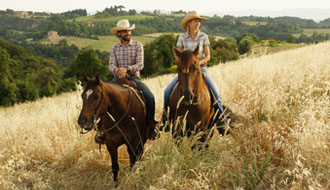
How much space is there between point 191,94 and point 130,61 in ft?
5.73

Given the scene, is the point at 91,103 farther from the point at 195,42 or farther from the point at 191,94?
the point at 195,42

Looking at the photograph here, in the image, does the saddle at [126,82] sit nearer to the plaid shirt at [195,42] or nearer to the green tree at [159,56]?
the plaid shirt at [195,42]

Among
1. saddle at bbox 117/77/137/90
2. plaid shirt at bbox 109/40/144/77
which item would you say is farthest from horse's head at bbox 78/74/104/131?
plaid shirt at bbox 109/40/144/77

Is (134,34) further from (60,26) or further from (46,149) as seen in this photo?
(46,149)

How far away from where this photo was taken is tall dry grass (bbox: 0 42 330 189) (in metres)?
3.48

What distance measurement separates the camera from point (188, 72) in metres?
3.72

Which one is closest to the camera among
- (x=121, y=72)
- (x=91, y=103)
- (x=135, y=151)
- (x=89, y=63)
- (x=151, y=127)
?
(x=91, y=103)

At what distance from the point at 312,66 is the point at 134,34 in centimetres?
12050

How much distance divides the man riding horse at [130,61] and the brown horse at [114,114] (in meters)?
0.24

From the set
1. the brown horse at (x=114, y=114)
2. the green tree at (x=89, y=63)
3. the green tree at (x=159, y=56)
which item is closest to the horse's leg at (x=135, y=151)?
the brown horse at (x=114, y=114)

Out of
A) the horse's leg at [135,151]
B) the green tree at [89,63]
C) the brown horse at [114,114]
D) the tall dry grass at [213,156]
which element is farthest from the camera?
the green tree at [89,63]

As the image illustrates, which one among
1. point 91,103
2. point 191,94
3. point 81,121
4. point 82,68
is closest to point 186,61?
point 191,94

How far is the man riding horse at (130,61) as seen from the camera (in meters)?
4.63

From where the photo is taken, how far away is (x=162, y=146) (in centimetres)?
382
